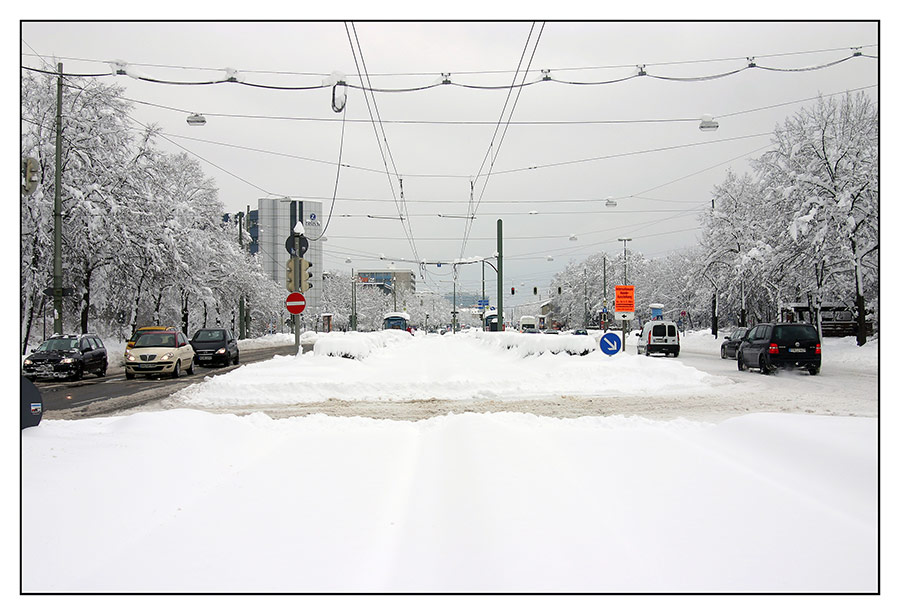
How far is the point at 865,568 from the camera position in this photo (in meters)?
3.83

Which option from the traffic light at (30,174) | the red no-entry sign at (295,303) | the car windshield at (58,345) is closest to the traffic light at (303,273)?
the red no-entry sign at (295,303)

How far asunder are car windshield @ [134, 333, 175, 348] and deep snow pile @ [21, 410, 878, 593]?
1722 centimetres

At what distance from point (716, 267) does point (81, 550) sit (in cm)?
5905

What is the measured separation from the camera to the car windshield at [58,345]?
2130 cm

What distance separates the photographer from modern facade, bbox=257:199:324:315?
38.1m

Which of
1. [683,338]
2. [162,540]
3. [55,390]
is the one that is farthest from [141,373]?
[683,338]

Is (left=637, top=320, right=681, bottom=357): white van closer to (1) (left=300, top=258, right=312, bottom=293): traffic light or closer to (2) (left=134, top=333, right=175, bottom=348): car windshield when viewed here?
(1) (left=300, top=258, right=312, bottom=293): traffic light

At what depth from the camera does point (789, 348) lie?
21453 mm

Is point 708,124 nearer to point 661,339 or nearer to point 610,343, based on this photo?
point 610,343

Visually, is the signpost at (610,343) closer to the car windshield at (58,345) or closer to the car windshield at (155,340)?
the car windshield at (155,340)

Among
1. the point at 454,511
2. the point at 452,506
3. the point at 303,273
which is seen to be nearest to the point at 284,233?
the point at 303,273

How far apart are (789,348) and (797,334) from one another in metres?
0.68

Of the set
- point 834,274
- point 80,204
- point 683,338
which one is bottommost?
point 683,338

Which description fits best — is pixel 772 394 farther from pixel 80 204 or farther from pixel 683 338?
pixel 683 338
